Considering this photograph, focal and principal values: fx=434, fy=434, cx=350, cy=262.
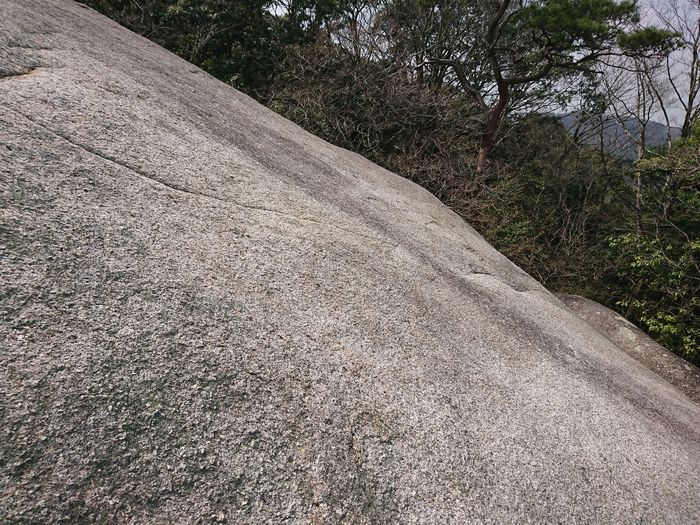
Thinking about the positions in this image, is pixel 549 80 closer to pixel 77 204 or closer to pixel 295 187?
pixel 295 187

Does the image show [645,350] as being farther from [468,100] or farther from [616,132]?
[616,132]

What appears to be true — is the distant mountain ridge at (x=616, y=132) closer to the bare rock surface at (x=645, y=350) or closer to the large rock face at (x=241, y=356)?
the bare rock surface at (x=645, y=350)

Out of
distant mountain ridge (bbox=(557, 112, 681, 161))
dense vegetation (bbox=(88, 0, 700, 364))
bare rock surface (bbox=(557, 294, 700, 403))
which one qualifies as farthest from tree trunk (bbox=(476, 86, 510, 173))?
distant mountain ridge (bbox=(557, 112, 681, 161))

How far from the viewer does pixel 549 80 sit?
47.1 feet

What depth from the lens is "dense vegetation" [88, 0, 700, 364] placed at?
364 inches

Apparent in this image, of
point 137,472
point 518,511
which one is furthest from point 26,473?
point 518,511

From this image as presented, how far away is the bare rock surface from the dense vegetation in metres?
3.44

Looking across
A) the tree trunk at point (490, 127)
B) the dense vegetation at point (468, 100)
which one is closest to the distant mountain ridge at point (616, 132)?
the dense vegetation at point (468, 100)

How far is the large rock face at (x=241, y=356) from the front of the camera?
4.70 ft

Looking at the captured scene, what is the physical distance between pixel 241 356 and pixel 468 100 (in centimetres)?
1171

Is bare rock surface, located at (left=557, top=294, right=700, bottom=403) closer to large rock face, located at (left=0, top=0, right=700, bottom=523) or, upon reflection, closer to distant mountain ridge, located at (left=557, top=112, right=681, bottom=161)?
large rock face, located at (left=0, top=0, right=700, bottom=523)

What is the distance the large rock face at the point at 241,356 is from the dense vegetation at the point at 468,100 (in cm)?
610

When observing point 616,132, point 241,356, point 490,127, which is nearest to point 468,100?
→ point 490,127

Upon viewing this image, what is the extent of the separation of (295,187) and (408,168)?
6.03 meters
